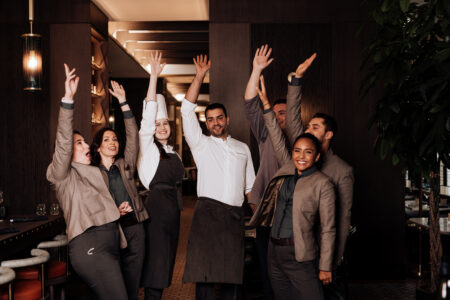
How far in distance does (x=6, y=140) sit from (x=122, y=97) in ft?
7.18

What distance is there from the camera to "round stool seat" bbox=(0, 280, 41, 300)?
9.70 feet

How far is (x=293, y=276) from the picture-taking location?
2678 mm

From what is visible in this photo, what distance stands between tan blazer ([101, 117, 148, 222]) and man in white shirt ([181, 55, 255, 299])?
0.36m

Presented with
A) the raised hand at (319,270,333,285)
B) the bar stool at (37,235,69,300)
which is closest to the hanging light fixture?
the bar stool at (37,235,69,300)

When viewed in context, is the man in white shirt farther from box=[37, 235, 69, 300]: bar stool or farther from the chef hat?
box=[37, 235, 69, 300]: bar stool

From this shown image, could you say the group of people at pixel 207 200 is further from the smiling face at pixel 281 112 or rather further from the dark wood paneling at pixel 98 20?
the dark wood paneling at pixel 98 20

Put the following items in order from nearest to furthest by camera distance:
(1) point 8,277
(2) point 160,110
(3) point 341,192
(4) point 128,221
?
(1) point 8,277 < (3) point 341,192 < (4) point 128,221 < (2) point 160,110

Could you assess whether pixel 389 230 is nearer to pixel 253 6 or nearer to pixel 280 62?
pixel 280 62

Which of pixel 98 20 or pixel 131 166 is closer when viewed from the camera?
pixel 131 166

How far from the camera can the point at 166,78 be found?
12.2 metres

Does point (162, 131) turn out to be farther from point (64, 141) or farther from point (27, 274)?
point (27, 274)

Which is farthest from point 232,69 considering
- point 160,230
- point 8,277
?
point 8,277

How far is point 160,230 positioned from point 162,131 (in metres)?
0.72

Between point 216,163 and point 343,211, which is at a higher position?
point 216,163
